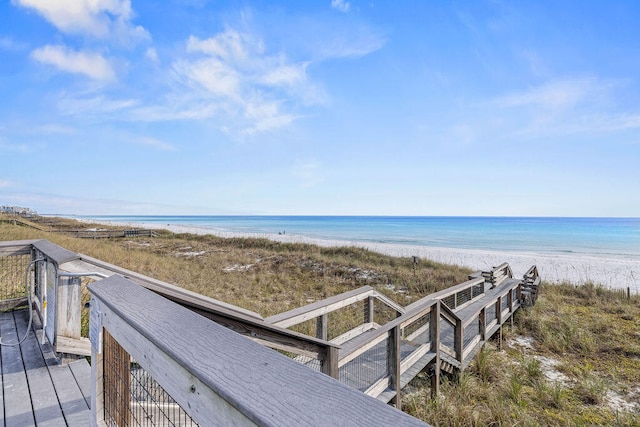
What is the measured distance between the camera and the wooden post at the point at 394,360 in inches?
149

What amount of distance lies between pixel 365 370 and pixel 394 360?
612mm

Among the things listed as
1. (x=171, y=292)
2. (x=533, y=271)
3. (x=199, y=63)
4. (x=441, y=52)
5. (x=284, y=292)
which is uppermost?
(x=441, y=52)

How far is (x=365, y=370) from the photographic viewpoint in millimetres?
4277

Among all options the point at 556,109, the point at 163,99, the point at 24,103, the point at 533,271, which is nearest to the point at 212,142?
the point at 163,99

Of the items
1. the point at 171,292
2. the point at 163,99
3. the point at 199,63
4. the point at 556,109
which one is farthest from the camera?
the point at 556,109

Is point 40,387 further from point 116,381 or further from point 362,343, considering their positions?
point 362,343

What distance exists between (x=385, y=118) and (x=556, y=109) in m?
12.3

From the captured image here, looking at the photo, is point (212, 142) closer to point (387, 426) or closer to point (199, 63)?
point (199, 63)

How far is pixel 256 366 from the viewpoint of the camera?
2.45 ft

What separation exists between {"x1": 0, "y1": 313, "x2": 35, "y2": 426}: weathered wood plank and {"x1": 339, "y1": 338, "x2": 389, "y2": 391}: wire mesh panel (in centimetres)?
308

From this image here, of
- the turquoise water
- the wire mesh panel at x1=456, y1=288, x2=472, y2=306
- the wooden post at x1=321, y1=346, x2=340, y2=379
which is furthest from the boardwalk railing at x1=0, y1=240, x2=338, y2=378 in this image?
the turquoise water

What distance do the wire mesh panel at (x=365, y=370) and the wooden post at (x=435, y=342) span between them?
81 centimetres

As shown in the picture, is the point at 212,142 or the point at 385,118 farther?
the point at 212,142

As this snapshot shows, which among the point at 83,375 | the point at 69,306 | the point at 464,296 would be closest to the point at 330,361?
the point at 83,375
